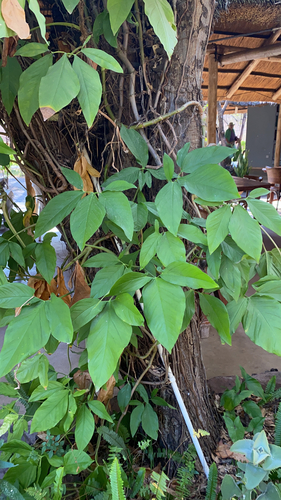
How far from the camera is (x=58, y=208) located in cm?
68

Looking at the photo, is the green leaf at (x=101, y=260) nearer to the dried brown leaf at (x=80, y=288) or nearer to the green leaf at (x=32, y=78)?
the dried brown leaf at (x=80, y=288)

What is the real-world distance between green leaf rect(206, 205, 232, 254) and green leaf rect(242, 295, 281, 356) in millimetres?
192

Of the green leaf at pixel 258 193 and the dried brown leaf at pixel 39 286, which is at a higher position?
the green leaf at pixel 258 193

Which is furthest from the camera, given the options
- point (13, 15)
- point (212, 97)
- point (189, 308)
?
point (212, 97)

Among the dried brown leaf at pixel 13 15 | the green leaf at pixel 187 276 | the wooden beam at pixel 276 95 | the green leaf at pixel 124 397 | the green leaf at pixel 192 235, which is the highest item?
the wooden beam at pixel 276 95

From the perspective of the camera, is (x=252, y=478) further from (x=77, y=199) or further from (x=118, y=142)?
(x=118, y=142)

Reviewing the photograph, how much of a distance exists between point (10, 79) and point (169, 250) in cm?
55

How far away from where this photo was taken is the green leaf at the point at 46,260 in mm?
800

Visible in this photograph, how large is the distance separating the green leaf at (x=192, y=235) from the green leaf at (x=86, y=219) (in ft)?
0.63

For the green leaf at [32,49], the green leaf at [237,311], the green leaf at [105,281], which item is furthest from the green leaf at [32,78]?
the green leaf at [237,311]

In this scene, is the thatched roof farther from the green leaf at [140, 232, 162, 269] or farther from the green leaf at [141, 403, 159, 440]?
the green leaf at [141, 403, 159, 440]

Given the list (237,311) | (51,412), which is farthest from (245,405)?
(51,412)

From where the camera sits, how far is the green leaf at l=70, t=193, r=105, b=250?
59 centimetres

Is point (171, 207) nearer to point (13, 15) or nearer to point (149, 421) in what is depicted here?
point (13, 15)
